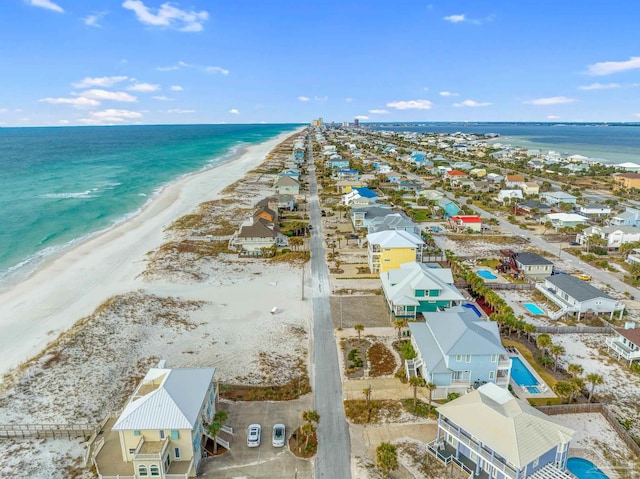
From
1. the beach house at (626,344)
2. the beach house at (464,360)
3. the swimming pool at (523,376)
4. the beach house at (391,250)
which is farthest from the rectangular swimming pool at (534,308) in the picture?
the beach house at (464,360)

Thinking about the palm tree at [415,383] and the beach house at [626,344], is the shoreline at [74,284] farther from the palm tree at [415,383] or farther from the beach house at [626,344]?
the beach house at [626,344]

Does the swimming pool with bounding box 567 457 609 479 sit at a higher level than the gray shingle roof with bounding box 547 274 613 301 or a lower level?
lower

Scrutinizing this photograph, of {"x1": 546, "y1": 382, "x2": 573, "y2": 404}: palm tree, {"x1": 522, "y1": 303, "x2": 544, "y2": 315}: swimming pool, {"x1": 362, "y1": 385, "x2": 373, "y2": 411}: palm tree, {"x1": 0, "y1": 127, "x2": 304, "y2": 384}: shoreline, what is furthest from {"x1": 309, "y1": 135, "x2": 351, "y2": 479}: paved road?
{"x1": 0, "y1": 127, "x2": 304, "y2": 384}: shoreline

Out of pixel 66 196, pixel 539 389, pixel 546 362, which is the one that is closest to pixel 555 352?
pixel 546 362

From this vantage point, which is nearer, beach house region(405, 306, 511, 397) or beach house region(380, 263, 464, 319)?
beach house region(405, 306, 511, 397)

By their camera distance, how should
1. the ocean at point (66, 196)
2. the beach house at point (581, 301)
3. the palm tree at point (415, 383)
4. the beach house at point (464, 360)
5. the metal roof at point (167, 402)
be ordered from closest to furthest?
the metal roof at point (167, 402) → the palm tree at point (415, 383) → the beach house at point (464, 360) → the beach house at point (581, 301) → the ocean at point (66, 196)

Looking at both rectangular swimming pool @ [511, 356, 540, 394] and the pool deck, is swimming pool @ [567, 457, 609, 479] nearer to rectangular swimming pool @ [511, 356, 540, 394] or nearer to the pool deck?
the pool deck

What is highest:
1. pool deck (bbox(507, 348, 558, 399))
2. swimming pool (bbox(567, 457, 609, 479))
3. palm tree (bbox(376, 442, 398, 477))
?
palm tree (bbox(376, 442, 398, 477))
